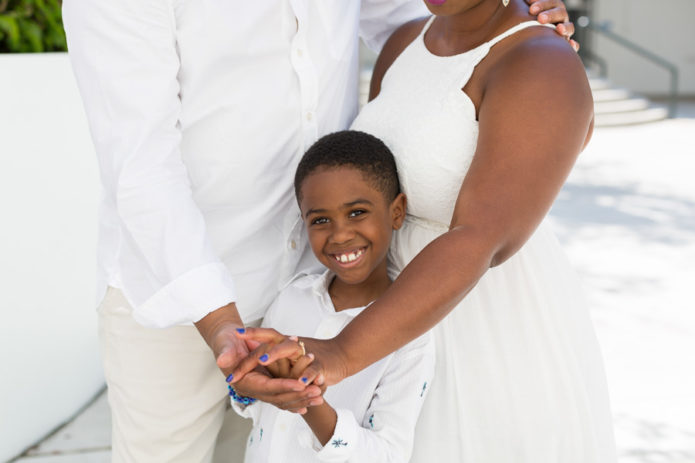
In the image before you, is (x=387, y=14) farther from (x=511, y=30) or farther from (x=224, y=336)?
(x=224, y=336)

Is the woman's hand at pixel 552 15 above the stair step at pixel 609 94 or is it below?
above

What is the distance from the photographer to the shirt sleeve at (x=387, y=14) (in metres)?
2.50

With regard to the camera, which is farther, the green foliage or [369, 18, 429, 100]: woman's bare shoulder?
the green foliage

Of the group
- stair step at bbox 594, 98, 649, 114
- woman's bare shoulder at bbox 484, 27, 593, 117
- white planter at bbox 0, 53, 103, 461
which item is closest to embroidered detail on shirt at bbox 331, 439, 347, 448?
woman's bare shoulder at bbox 484, 27, 593, 117

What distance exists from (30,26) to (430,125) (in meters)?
2.58

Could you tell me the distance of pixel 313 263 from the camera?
228cm

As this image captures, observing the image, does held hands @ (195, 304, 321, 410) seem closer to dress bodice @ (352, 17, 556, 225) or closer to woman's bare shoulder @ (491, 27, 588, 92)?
dress bodice @ (352, 17, 556, 225)

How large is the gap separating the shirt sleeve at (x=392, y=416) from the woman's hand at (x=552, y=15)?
79cm

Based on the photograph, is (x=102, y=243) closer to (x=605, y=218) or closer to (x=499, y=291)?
(x=499, y=291)

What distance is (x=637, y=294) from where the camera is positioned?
18.6 ft

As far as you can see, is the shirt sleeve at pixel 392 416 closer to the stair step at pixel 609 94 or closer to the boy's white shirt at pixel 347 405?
the boy's white shirt at pixel 347 405

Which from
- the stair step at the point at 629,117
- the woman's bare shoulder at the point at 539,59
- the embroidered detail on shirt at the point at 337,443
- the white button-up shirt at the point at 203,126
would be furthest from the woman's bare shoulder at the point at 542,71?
the stair step at the point at 629,117

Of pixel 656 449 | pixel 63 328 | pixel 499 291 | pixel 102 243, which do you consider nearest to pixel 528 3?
pixel 499 291

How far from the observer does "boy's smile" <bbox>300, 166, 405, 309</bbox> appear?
6.46 ft
